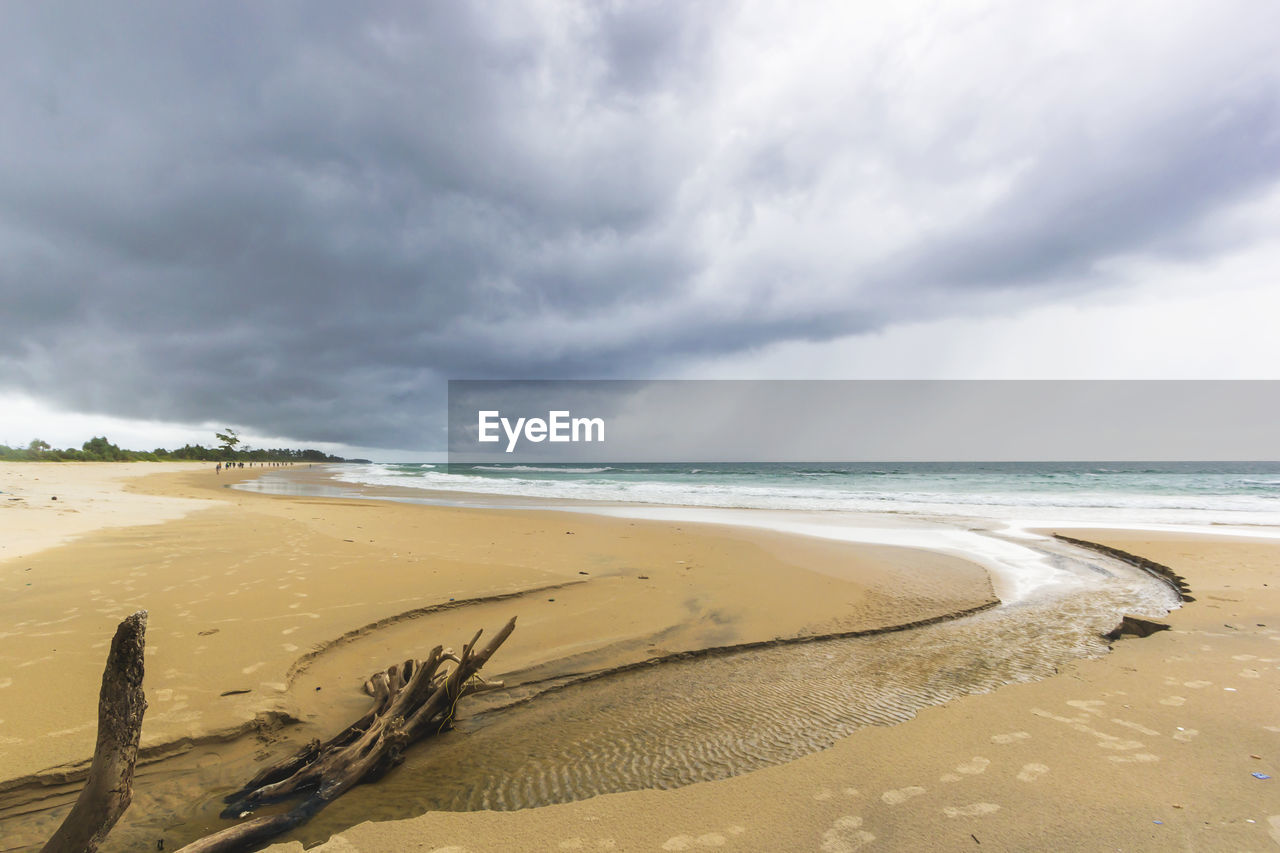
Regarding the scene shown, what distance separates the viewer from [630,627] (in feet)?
22.0

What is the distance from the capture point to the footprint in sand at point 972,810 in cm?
303

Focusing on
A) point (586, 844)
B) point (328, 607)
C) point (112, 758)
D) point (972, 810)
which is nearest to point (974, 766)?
point (972, 810)

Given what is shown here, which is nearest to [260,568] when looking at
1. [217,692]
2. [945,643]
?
[217,692]

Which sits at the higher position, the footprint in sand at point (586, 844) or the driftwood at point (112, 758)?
the driftwood at point (112, 758)

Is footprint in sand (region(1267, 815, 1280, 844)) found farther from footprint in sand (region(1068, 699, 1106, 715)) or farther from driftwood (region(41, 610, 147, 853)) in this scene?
driftwood (region(41, 610, 147, 853))

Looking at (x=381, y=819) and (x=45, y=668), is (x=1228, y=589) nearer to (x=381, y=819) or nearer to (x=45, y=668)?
(x=381, y=819)

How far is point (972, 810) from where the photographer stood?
10.0 ft

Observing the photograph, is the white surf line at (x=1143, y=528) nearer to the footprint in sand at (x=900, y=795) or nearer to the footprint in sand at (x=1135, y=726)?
the footprint in sand at (x=1135, y=726)

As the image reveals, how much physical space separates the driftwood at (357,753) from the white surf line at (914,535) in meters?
8.24

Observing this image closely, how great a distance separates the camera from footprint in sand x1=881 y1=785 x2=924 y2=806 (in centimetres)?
316

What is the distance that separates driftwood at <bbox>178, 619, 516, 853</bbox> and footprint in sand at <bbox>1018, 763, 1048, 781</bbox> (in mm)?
3705

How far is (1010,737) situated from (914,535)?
39.5ft

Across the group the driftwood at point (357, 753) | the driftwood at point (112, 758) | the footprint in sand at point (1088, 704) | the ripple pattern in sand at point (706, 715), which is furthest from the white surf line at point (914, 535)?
the driftwood at point (112, 758)

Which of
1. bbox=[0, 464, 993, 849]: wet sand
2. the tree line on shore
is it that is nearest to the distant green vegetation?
the tree line on shore
